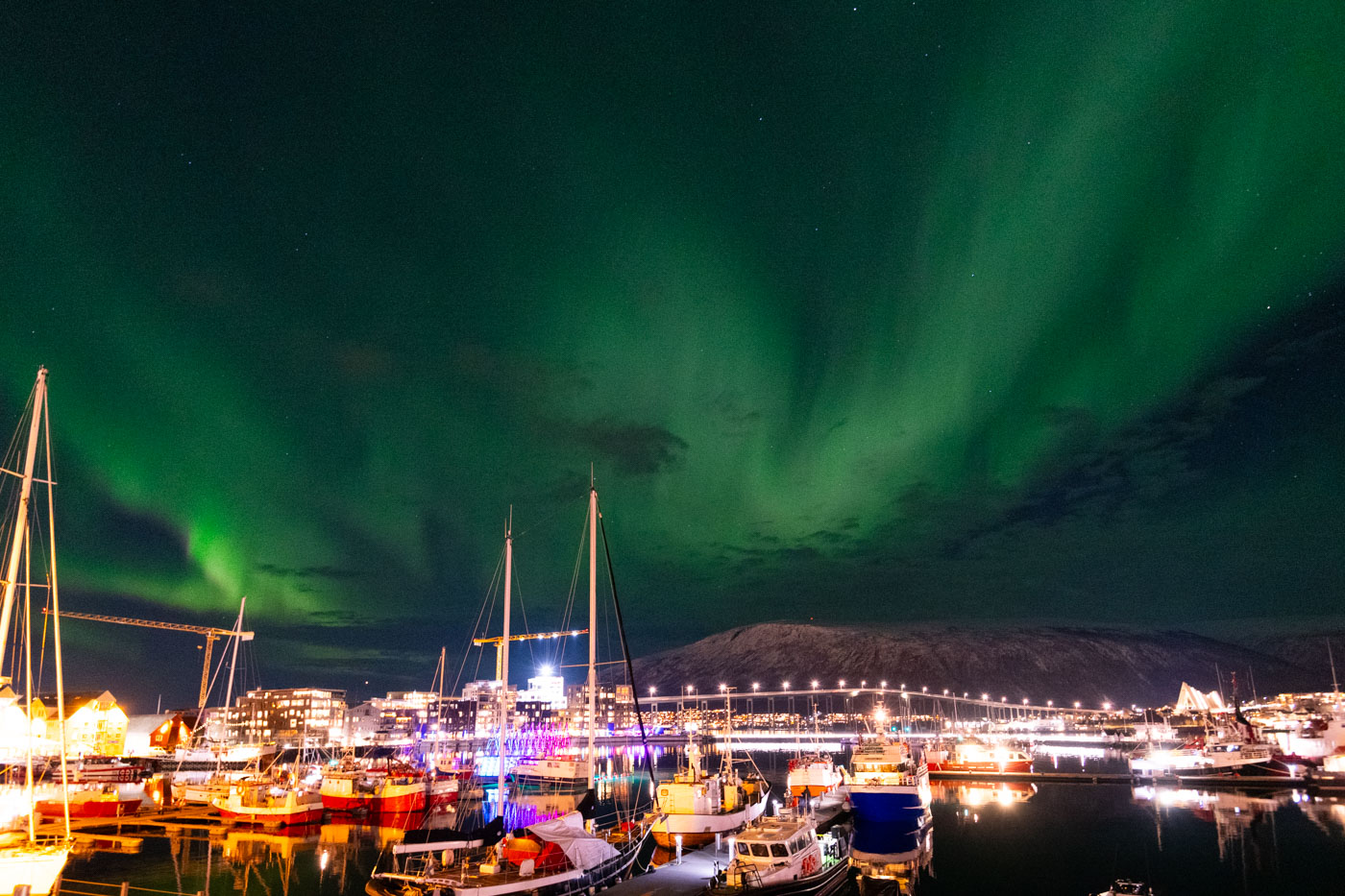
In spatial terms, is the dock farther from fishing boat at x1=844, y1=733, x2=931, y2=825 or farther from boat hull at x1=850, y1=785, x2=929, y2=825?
boat hull at x1=850, y1=785, x2=929, y2=825

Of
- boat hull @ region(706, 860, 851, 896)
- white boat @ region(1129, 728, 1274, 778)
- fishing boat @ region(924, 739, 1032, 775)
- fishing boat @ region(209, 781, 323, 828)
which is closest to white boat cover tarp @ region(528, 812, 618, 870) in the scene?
boat hull @ region(706, 860, 851, 896)

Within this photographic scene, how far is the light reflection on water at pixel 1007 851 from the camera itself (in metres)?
38.1

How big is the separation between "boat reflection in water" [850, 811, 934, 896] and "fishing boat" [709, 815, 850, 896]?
21.3ft

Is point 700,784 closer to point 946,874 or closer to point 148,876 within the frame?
point 946,874

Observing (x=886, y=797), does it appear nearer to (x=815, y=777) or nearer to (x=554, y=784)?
(x=815, y=777)

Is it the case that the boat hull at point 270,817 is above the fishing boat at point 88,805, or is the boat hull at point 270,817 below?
below

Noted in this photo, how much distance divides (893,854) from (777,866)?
22024 millimetres

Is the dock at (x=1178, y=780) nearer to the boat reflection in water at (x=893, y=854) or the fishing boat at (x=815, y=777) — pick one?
the fishing boat at (x=815, y=777)

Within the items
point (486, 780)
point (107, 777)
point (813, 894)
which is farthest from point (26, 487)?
point (486, 780)

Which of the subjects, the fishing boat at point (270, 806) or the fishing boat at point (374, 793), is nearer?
the fishing boat at point (270, 806)

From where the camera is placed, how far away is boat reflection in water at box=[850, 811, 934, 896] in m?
37.3

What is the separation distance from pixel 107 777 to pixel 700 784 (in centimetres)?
7179

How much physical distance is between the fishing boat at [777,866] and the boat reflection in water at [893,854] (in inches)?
256

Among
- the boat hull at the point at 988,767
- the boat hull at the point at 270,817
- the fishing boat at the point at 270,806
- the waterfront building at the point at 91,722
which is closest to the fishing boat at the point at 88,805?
the fishing boat at the point at 270,806
